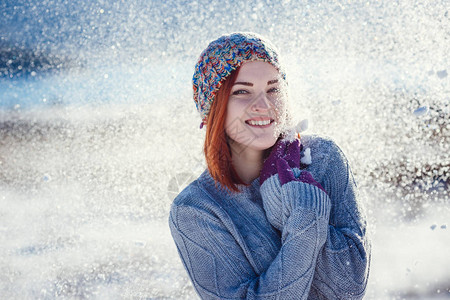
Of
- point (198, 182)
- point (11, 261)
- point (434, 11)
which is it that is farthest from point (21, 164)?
point (434, 11)

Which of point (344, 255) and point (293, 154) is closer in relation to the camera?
point (344, 255)

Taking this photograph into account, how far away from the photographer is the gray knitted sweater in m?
1.74

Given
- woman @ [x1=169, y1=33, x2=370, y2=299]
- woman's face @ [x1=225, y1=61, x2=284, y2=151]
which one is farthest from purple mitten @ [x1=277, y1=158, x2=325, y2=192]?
woman's face @ [x1=225, y1=61, x2=284, y2=151]

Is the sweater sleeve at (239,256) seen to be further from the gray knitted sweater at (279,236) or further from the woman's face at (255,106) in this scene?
the woman's face at (255,106)

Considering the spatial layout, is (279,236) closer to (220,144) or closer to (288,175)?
(288,175)

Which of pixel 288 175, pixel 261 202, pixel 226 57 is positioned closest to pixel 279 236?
pixel 261 202

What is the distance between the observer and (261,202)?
2129 mm

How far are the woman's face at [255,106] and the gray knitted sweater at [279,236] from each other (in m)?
0.24

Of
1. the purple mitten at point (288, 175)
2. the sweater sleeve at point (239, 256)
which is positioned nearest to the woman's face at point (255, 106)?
the purple mitten at point (288, 175)

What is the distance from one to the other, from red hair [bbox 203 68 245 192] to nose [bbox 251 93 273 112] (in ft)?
0.49

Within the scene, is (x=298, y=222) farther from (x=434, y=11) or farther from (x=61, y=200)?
(x=61, y=200)

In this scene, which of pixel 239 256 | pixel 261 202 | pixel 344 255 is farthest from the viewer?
pixel 261 202

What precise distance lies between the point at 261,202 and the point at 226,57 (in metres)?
0.75

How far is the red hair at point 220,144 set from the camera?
2.09m
